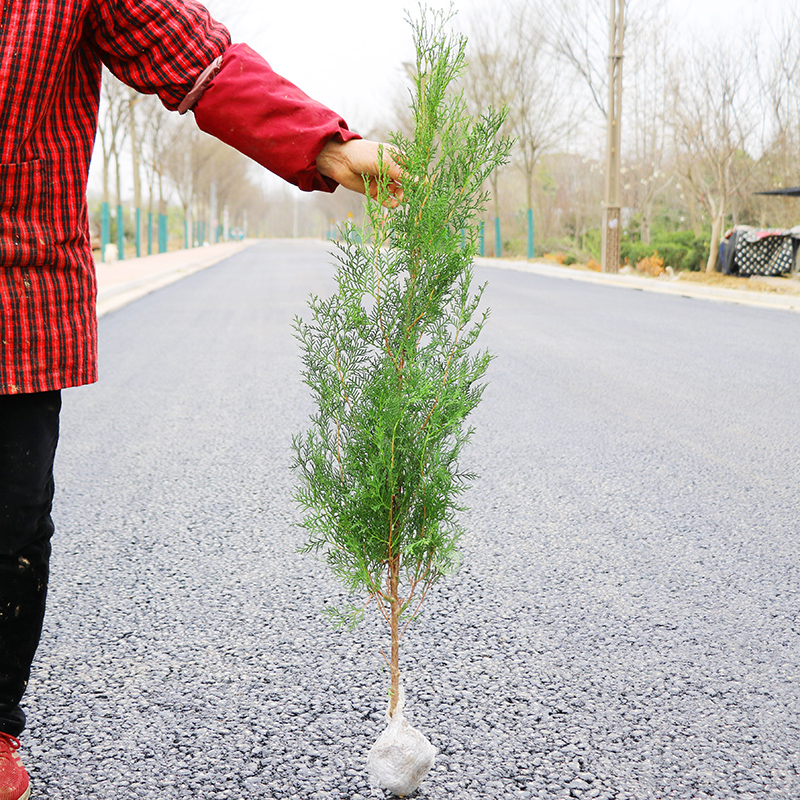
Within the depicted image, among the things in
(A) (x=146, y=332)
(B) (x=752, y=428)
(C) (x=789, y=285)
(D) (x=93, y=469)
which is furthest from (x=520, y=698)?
(C) (x=789, y=285)

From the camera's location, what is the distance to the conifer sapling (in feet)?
5.48

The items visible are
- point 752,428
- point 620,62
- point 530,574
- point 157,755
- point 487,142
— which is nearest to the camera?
point 487,142

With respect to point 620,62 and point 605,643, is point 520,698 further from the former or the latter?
point 620,62

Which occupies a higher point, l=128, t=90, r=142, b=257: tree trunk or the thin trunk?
l=128, t=90, r=142, b=257: tree trunk

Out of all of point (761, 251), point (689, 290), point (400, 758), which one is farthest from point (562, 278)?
point (400, 758)

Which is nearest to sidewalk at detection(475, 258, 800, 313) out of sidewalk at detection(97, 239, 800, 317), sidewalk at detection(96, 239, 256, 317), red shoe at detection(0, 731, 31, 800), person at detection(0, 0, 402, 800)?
sidewalk at detection(97, 239, 800, 317)

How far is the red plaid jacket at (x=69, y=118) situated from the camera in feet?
5.21

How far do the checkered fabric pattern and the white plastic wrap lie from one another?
1821cm

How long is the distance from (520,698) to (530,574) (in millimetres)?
896

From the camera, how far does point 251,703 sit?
222 cm

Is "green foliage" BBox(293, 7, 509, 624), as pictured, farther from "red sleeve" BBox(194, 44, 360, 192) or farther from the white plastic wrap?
the white plastic wrap

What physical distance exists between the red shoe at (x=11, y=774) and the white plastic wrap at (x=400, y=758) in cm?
70

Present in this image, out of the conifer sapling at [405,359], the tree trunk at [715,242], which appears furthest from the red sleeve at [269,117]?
the tree trunk at [715,242]

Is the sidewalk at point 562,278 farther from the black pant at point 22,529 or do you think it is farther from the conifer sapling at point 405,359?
the black pant at point 22,529
